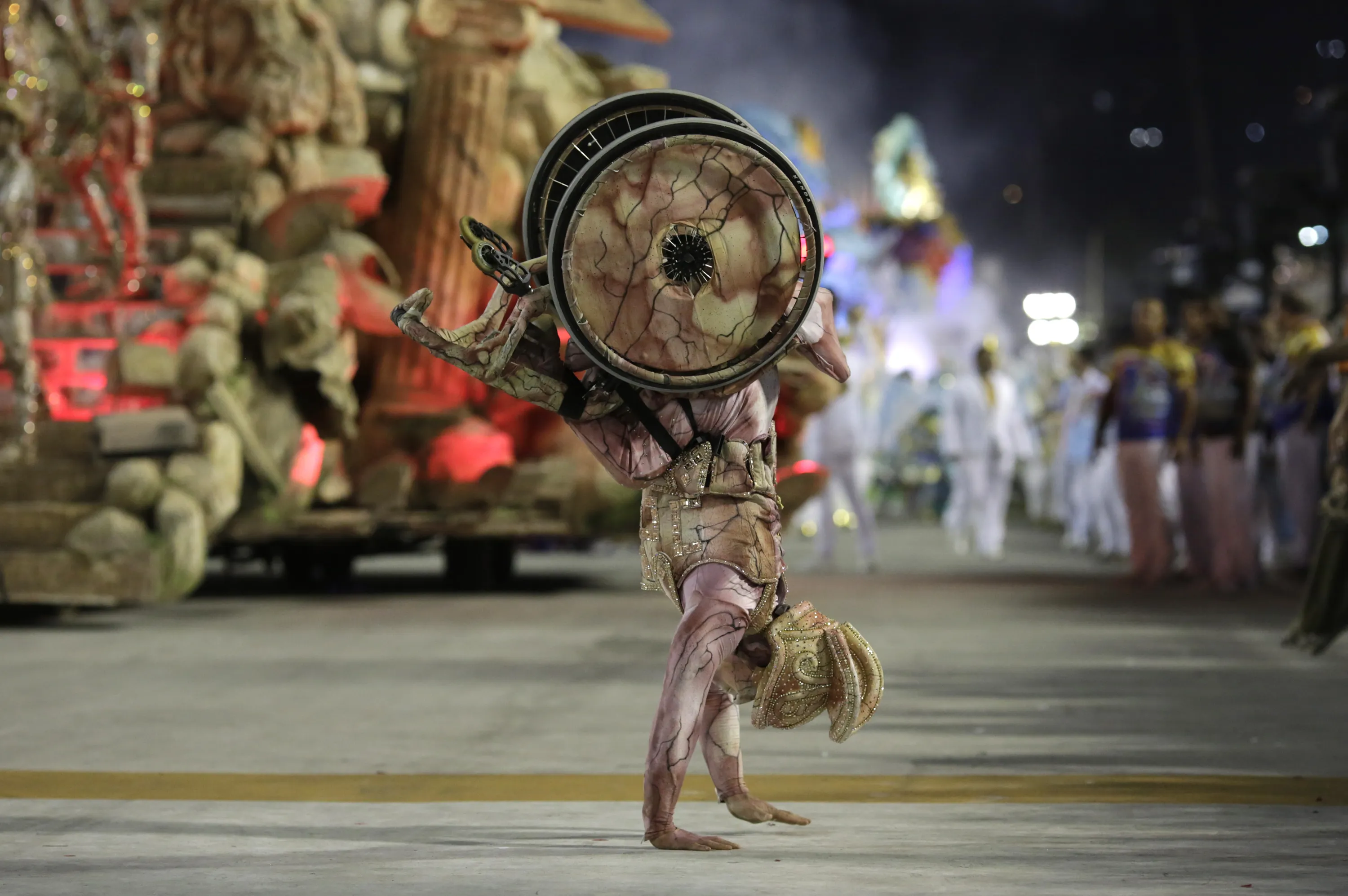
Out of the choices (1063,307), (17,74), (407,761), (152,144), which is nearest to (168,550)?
(17,74)

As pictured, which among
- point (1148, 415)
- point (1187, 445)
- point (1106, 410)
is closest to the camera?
point (1187, 445)

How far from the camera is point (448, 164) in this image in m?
15.2

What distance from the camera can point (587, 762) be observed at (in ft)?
23.2

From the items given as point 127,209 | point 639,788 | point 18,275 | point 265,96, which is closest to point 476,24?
point 265,96

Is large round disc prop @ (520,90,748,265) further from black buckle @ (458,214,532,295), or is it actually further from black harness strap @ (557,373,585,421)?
black harness strap @ (557,373,585,421)

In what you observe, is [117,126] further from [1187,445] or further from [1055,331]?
[1055,331]

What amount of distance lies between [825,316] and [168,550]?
7437 millimetres

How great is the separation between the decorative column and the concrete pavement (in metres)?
1.86

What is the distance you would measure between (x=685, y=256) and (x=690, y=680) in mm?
1160

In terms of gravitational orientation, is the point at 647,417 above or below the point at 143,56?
below

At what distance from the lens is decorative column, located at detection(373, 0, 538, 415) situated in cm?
1495

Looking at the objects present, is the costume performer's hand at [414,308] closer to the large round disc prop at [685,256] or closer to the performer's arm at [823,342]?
the large round disc prop at [685,256]

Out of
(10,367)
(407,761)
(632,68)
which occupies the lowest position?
(407,761)

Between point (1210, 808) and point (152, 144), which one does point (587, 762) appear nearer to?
point (1210, 808)
